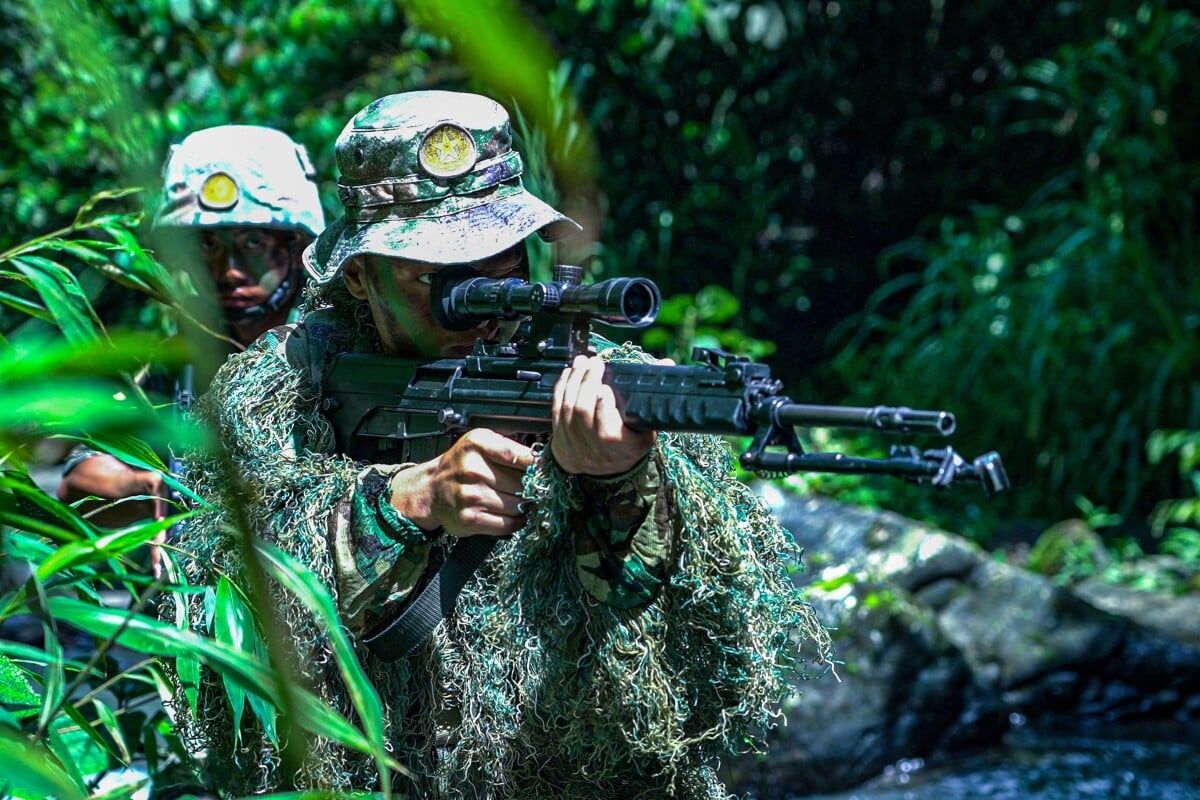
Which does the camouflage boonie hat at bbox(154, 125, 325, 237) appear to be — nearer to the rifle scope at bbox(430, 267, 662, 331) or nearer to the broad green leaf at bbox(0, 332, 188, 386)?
the rifle scope at bbox(430, 267, 662, 331)

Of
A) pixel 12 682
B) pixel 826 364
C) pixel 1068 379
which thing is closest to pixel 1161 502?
pixel 1068 379

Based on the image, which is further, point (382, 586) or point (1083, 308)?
point (1083, 308)

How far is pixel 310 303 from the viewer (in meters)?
2.43

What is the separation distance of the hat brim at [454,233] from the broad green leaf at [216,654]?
818 mm

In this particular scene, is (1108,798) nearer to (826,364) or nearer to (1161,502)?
(1161,502)

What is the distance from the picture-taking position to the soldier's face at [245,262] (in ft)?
10.5

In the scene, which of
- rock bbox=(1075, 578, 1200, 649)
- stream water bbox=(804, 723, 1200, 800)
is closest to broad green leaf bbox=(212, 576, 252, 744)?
stream water bbox=(804, 723, 1200, 800)

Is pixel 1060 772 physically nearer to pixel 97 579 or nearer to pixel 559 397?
pixel 559 397

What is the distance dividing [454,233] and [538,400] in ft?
1.11

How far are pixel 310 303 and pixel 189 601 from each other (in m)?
0.56

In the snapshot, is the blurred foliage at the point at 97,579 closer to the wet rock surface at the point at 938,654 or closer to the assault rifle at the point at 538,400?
the assault rifle at the point at 538,400

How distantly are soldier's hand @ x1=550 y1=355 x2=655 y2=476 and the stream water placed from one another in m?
2.91

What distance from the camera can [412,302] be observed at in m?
2.20

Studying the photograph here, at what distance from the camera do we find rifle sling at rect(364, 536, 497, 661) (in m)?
A: 2.05
